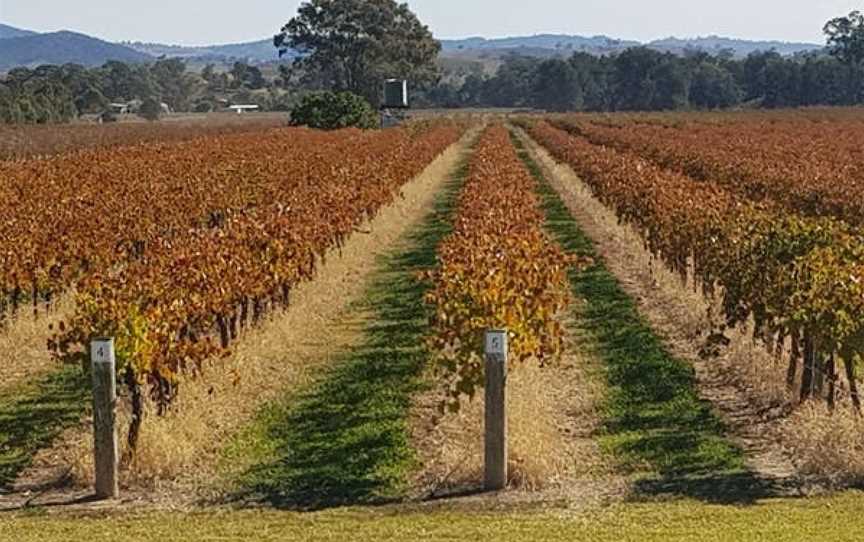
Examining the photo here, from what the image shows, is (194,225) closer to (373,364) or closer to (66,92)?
(373,364)

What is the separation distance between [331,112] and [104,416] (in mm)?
A: 63191

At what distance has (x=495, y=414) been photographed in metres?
8.68

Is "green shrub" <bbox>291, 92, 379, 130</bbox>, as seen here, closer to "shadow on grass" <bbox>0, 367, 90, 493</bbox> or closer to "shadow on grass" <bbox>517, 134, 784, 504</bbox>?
"shadow on grass" <bbox>517, 134, 784, 504</bbox>

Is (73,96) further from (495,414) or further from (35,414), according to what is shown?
(495,414)

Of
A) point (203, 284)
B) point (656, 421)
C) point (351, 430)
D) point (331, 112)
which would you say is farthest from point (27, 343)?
point (331, 112)

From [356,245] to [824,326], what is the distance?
47.6 ft

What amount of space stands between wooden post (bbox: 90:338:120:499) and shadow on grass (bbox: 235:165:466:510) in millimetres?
900

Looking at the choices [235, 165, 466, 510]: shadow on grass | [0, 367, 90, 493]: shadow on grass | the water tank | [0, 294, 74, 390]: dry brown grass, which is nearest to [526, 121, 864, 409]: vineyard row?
[235, 165, 466, 510]: shadow on grass

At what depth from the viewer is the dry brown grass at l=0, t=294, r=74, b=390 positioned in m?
13.3

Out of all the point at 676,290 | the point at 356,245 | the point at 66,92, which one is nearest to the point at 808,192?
the point at 676,290

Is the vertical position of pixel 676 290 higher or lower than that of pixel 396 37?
lower

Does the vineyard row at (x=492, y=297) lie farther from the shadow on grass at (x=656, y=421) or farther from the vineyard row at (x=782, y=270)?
the vineyard row at (x=782, y=270)

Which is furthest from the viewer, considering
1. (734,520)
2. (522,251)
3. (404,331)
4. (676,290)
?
(676,290)

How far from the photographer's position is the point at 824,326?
9.76 m
